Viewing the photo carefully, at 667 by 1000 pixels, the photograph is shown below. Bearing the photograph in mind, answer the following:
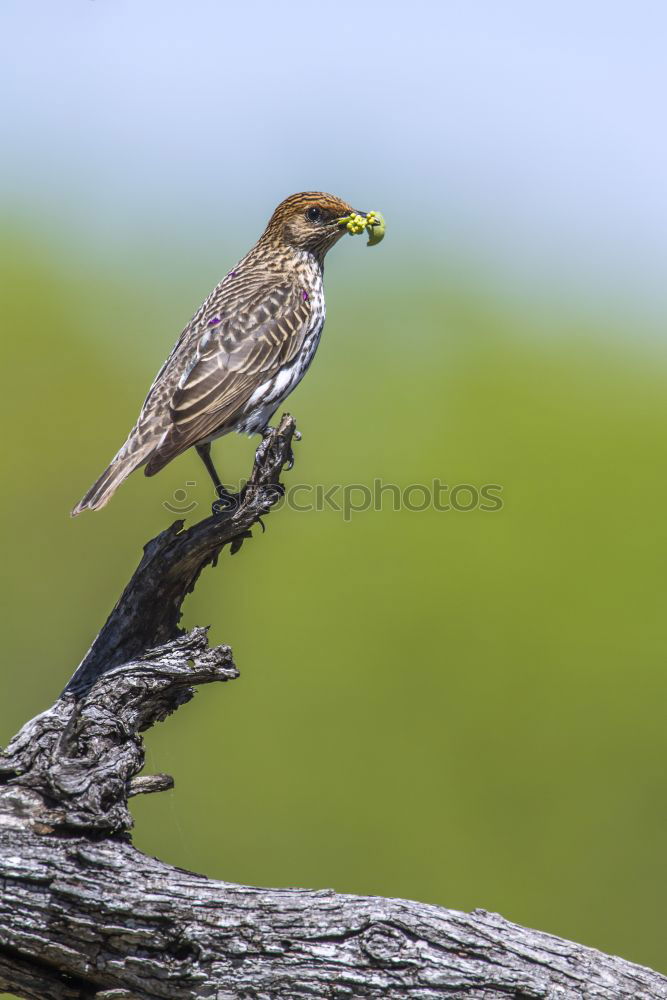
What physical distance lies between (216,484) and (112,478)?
44.6 inches

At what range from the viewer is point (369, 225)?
8648 mm

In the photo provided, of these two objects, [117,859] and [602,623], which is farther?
[602,623]

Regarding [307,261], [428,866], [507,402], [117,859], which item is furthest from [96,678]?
[507,402]

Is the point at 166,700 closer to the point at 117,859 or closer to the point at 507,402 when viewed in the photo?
the point at 117,859

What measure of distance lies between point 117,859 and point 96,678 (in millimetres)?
1224

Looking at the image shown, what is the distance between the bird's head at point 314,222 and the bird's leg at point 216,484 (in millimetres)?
2140

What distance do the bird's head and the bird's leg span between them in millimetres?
2140

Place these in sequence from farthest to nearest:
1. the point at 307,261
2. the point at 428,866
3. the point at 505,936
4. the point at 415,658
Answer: the point at 415,658 → the point at 428,866 → the point at 307,261 → the point at 505,936

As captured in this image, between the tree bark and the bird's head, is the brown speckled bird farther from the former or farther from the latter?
the tree bark

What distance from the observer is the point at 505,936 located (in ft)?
14.7

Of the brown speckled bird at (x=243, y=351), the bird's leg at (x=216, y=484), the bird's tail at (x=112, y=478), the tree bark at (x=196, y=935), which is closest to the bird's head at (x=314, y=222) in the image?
the brown speckled bird at (x=243, y=351)

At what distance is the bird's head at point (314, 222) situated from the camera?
8867mm

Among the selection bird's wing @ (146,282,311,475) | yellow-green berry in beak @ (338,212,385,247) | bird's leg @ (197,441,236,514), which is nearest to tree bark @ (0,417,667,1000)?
bird's leg @ (197,441,236,514)

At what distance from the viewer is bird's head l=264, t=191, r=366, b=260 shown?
887 cm
